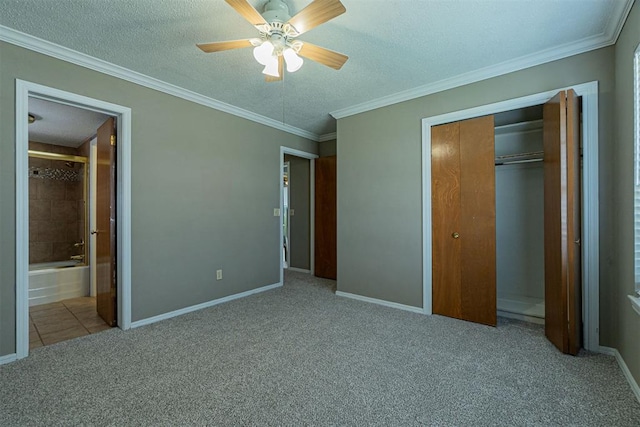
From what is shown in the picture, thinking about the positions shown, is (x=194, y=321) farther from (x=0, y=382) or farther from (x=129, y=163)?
(x=129, y=163)

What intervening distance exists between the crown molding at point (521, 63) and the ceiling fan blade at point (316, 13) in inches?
71.2

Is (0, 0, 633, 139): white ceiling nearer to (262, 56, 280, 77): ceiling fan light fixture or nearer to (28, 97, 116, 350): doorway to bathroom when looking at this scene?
(262, 56, 280, 77): ceiling fan light fixture

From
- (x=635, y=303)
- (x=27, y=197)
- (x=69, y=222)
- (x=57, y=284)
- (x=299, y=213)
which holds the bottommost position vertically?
(x=57, y=284)

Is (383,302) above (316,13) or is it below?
below

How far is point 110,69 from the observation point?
104 inches

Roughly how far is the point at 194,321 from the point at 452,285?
2710mm

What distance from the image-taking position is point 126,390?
1794 millimetres

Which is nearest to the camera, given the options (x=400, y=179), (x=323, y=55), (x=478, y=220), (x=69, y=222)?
(x=323, y=55)

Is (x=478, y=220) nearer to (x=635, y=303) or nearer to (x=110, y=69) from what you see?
(x=635, y=303)

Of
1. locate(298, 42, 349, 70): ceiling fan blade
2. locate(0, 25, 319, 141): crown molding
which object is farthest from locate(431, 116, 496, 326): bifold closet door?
locate(0, 25, 319, 141): crown molding

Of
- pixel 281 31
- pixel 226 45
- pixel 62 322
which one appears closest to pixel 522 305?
pixel 281 31

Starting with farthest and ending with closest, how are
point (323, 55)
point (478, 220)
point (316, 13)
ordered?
point (478, 220), point (323, 55), point (316, 13)

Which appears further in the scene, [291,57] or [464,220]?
[464,220]

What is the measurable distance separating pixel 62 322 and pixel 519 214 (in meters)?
5.07
